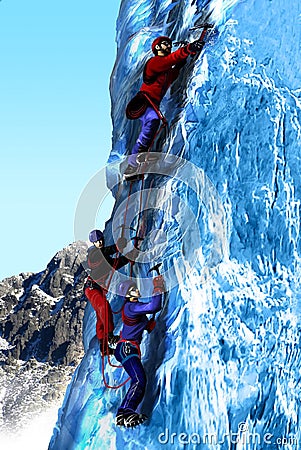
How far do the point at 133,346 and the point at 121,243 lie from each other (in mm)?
832

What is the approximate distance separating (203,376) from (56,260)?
15.4m

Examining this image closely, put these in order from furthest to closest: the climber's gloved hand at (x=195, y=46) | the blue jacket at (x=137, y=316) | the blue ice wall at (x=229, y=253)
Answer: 1. the climber's gloved hand at (x=195, y=46)
2. the blue jacket at (x=137, y=316)
3. the blue ice wall at (x=229, y=253)

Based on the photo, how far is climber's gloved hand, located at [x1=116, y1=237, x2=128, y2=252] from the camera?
4.34 meters

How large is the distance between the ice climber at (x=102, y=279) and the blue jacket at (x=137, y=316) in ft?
0.96

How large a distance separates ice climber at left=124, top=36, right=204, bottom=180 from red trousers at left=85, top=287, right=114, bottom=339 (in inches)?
37.7

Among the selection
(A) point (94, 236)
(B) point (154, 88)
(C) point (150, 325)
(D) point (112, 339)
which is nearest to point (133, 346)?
(C) point (150, 325)

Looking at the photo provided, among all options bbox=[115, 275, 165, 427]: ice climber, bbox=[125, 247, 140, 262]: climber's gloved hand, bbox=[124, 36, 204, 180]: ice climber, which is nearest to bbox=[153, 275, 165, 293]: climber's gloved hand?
bbox=[115, 275, 165, 427]: ice climber

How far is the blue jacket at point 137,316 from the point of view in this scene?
3791 mm

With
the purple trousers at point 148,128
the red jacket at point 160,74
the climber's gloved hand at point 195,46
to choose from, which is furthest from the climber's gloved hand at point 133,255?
the climber's gloved hand at point 195,46

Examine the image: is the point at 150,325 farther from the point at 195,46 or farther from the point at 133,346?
the point at 195,46

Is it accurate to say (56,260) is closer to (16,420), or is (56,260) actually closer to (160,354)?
(16,420)

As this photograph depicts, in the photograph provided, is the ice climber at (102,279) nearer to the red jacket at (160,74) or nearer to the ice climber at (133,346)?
the ice climber at (133,346)

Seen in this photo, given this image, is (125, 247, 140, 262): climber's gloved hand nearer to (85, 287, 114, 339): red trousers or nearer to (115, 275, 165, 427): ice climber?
(85, 287, 114, 339): red trousers

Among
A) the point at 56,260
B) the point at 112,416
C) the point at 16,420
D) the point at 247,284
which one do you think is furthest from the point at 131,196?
the point at 56,260
